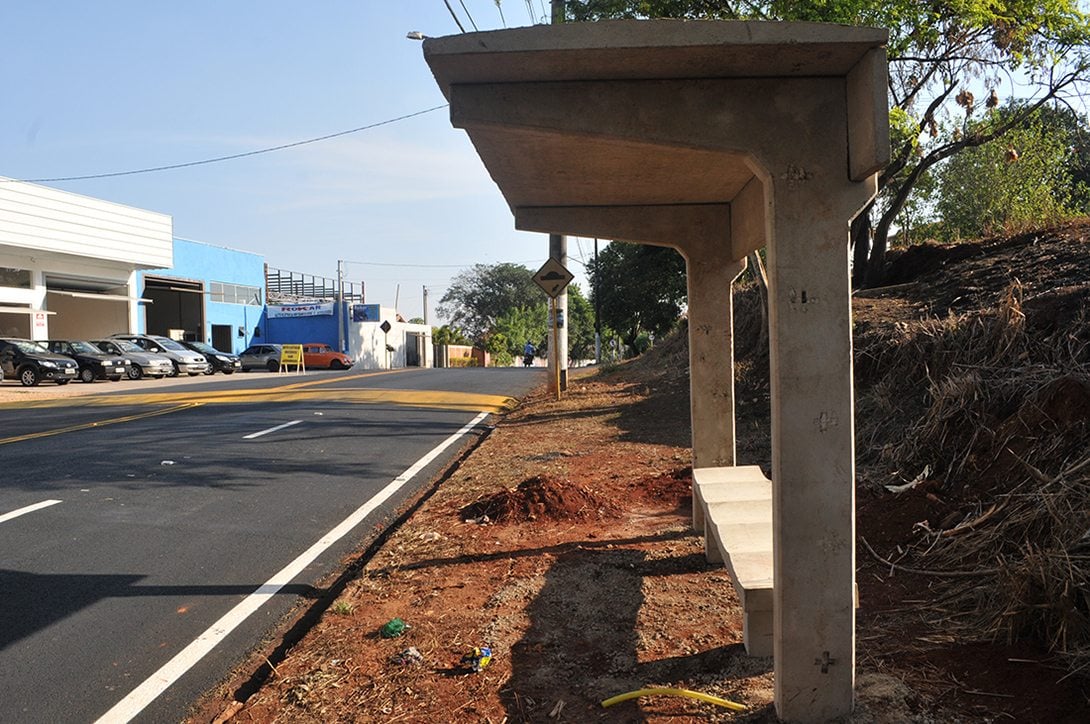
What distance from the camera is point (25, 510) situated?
7.68 meters

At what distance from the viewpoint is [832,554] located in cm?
325

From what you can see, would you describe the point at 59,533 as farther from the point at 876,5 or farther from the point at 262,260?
the point at 262,260

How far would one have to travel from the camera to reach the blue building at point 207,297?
4681 centimetres

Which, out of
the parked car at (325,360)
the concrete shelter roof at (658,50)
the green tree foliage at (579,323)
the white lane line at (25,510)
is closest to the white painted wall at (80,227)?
the parked car at (325,360)

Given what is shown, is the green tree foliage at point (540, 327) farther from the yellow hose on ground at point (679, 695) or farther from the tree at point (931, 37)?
the yellow hose on ground at point (679, 695)

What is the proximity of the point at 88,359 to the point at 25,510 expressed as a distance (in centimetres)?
2588

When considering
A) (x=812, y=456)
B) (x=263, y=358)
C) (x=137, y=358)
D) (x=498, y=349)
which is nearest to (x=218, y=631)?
(x=812, y=456)

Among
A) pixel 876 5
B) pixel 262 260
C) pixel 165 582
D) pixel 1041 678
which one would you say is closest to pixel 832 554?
pixel 1041 678

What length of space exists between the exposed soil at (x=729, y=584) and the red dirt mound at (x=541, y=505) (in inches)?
1.0

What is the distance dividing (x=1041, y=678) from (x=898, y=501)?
249 cm

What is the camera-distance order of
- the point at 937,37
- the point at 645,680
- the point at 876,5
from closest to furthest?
the point at 645,680
the point at 876,5
the point at 937,37

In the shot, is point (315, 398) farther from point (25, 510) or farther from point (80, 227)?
point (80, 227)

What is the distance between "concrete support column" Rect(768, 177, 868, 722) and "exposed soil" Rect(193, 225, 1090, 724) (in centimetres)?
29

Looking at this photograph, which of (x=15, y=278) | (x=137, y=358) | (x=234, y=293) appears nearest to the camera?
(x=137, y=358)
